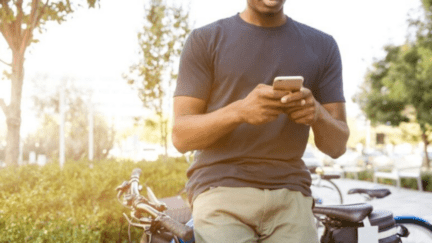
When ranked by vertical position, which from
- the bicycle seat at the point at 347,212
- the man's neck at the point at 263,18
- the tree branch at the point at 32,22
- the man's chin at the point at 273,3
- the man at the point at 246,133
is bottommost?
the bicycle seat at the point at 347,212

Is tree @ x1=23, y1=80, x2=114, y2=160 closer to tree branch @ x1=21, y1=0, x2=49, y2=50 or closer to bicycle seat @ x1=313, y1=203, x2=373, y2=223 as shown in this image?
tree branch @ x1=21, y1=0, x2=49, y2=50

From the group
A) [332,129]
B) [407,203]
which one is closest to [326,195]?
[407,203]

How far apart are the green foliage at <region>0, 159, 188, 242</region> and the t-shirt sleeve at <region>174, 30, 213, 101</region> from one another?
2412 mm

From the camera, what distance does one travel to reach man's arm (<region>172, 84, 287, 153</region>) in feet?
5.01

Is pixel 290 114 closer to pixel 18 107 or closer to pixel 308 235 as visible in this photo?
pixel 308 235

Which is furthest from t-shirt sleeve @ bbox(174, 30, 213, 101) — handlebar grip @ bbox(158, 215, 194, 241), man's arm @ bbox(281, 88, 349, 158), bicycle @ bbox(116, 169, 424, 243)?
bicycle @ bbox(116, 169, 424, 243)

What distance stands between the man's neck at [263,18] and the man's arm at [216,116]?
374 millimetres

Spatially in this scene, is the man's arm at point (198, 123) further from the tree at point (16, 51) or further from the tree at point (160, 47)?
the tree at point (160, 47)

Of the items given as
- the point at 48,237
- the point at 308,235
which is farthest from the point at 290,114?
the point at 48,237

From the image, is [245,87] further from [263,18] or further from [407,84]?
[407,84]

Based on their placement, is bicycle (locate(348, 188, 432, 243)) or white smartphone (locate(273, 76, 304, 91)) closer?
white smartphone (locate(273, 76, 304, 91))

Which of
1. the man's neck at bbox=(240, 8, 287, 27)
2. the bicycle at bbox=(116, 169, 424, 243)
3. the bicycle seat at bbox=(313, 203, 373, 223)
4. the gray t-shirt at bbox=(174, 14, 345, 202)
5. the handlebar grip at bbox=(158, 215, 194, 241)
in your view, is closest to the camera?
the gray t-shirt at bbox=(174, 14, 345, 202)

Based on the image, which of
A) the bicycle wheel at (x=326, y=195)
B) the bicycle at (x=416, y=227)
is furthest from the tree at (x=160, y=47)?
the bicycle at (x=416, y=227)

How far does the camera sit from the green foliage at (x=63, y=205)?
446cm
